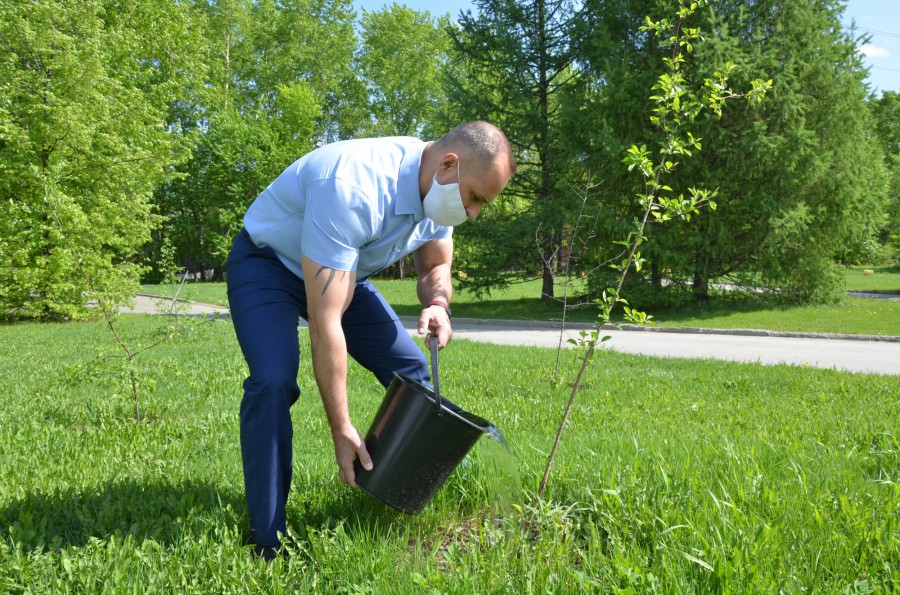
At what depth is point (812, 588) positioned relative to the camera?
2.01 metres

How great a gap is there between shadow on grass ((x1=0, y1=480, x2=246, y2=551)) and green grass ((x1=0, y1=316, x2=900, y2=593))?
1 cm

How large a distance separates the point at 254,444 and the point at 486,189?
4.21ft

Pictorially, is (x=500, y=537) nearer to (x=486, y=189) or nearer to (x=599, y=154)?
(x=486, y=189)

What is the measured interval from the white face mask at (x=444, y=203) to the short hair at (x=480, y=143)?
0.08m

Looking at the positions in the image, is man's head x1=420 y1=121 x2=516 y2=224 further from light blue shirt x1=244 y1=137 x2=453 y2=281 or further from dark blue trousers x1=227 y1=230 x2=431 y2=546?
dark blue trousers x1=227 y1=230 x2=431 y2=546

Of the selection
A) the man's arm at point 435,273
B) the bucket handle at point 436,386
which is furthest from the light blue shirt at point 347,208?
the bucket handle at point 436,386

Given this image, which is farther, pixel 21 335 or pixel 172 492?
pixel 21 335

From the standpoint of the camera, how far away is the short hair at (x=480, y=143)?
2438 millimetres

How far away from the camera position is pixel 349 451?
2365 mm

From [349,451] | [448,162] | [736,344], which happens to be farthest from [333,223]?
[736,344]

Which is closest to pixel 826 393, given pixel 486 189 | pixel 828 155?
pixel 486 189

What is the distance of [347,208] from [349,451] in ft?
2.86

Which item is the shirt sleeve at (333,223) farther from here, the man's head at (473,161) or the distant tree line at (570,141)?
the distant tree line at (570,141)

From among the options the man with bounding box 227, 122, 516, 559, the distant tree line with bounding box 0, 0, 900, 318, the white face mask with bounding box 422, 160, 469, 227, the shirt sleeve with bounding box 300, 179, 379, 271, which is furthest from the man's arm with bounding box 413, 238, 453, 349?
the distant tree line with bounding box 0, 0, 900, 318
